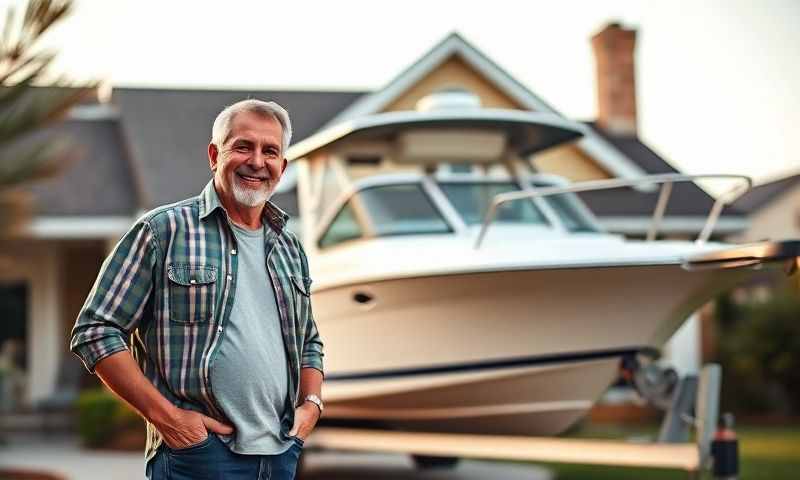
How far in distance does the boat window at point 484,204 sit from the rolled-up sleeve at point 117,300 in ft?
18.2

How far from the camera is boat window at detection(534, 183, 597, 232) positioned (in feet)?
27.7

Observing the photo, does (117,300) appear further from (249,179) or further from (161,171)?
(161,171)

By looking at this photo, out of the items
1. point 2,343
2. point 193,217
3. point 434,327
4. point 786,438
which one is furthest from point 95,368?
point 2,343

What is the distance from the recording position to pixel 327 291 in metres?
7.73

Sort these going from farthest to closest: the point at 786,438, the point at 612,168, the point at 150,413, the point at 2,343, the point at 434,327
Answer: the point at 2,343 < the point at 612,168 < the point at 786,438 < the point at 434,327 < the point at 150,413

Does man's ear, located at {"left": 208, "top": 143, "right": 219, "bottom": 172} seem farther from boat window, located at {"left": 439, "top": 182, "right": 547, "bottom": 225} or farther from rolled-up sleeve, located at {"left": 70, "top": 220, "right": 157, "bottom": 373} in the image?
boat window, located at {"left": 439, "top": 182, "right": 547, "bottom": 225}

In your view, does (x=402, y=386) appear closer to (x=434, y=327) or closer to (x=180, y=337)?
(x=434, y=327)

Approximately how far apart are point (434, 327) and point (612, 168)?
8.56 m

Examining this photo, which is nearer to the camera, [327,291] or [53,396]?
[327,291]

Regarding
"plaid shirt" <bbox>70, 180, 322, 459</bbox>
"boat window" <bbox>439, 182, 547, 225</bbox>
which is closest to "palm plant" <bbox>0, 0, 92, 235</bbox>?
"boat window" <bbox>439, 182, 547, 225</bbox>

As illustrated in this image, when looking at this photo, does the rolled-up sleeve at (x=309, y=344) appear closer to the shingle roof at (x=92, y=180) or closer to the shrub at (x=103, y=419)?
the shrub at (x=103, y=419)

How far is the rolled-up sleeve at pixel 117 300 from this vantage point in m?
2.50

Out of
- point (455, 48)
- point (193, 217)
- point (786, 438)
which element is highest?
point (455, 48)

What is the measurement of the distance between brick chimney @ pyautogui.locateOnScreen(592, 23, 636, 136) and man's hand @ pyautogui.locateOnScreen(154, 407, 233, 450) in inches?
661
